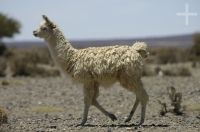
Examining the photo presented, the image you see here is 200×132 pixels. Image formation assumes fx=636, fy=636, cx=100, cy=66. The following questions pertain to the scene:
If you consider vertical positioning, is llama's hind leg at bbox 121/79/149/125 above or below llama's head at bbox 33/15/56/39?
below

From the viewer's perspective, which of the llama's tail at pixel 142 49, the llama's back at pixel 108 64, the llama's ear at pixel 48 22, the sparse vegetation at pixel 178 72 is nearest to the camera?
the llama's back at pixel 108 64

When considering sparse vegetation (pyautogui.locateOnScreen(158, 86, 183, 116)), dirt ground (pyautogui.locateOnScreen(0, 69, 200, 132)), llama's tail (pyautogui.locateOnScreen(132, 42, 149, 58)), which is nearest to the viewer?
dirt ground (pyautogui.locateOnScreen(0, 69, 200, 132))

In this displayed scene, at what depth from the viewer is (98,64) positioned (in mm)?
16391

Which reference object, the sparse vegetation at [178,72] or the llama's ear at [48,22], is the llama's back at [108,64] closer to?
the llama's ear at [48,22]

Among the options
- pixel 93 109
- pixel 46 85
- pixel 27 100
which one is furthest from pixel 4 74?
pixel 93 109

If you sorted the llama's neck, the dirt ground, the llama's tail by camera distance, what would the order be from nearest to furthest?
the dirt ground, the llama's tail, the llama's neck

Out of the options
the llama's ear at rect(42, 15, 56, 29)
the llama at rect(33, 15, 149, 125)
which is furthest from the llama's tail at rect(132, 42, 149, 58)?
the llama's ear at rect(42, 15, 56, 29)

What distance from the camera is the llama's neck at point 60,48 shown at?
17094 mm

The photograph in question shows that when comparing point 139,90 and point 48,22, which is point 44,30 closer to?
point 48,22

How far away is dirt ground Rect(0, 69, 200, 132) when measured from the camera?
51.8 feet

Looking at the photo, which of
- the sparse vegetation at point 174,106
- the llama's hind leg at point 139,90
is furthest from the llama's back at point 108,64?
the sparse vegetation at point 174,106

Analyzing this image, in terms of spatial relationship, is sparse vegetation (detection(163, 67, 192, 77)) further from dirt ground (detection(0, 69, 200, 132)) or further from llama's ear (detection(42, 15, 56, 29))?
llama's ear (detection(42, 15, 56, 29))

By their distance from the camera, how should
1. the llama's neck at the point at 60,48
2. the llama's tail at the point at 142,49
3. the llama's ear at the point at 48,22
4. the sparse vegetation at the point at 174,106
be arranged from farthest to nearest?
the sparse vegetation at the point at 174,106
the llama's ear at the point at 48,22
the llama's neck at the point at 60,48
the llama's tail at the point at 142,49

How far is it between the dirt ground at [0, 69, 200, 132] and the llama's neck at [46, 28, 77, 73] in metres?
1.72
